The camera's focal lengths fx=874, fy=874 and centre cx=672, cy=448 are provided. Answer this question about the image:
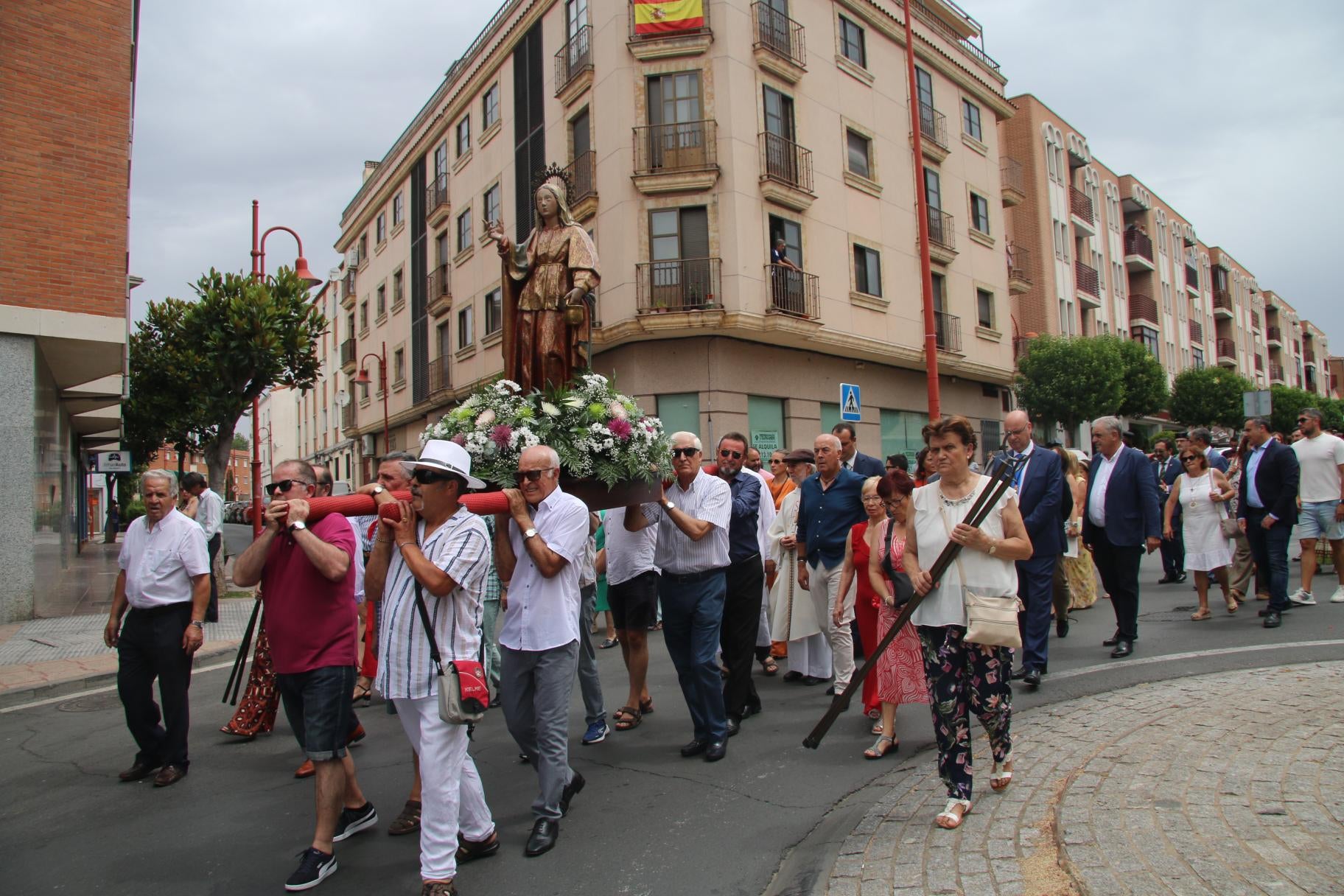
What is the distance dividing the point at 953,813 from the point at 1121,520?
421 cm

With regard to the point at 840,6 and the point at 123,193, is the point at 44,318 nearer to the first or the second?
the point at 123,193

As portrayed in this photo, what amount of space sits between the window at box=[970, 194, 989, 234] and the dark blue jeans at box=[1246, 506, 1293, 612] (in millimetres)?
21041

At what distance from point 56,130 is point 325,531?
41.3ft

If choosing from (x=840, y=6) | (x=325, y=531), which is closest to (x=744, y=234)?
(x=840, y=6)

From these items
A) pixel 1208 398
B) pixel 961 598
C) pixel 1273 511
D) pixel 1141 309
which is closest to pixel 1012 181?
pixel 1141 309

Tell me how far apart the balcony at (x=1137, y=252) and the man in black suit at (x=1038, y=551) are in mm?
45701

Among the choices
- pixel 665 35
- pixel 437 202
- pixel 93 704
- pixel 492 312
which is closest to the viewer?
pixel 93 704

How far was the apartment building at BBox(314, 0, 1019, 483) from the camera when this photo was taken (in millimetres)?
19922

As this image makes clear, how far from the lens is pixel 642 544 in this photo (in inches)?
237

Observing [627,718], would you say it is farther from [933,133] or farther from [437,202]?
[437,202]

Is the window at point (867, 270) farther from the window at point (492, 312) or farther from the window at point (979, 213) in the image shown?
the window at point (492, 312)

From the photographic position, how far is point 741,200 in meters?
19.8

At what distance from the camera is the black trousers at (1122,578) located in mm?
7152

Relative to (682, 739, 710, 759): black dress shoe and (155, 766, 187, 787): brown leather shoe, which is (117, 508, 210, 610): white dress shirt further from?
(682, 739, 710, 759): black dress shoe
